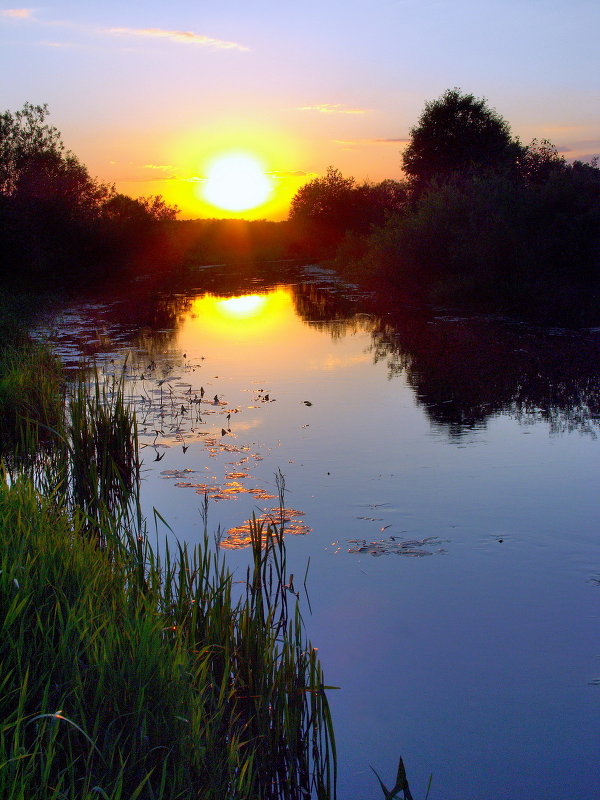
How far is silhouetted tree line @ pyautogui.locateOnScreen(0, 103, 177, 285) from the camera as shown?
3152 cm

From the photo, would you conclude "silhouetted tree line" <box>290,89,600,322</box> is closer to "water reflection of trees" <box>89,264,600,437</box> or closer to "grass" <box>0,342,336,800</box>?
"water reflection of trees" <box>89,264,600,437</box>

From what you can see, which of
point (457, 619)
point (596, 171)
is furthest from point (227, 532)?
point (596, 171)

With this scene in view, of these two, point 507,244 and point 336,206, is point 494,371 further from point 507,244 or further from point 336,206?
point 336,206

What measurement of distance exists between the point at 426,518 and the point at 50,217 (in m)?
29.4

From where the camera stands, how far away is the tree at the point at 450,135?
41.4m

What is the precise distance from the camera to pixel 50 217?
3281 centimetres

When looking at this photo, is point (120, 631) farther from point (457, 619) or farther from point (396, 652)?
point (457, 619)

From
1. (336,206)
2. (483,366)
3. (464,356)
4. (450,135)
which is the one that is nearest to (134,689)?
(483,366)

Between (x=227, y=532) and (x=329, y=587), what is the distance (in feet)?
4.36

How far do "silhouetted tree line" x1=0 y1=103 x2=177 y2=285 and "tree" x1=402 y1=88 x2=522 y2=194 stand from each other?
1517 centimetres

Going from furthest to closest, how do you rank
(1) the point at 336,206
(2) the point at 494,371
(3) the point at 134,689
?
(1) the point at 336,206 < (2) the point at 494,371 < (3) the point at 134,689

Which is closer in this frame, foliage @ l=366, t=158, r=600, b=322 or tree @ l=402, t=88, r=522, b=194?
foliage @ l=366, t=158, r=600, b=322

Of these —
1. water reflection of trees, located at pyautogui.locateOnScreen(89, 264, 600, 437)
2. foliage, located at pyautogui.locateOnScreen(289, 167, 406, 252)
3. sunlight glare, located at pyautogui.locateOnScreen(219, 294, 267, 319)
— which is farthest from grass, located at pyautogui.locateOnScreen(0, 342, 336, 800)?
foliage, located at pyautogui.locateOnScreen(289, 167, 406, 252)

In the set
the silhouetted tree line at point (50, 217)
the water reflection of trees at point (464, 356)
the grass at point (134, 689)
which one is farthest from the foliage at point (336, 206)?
the grass at point (134, 689)
